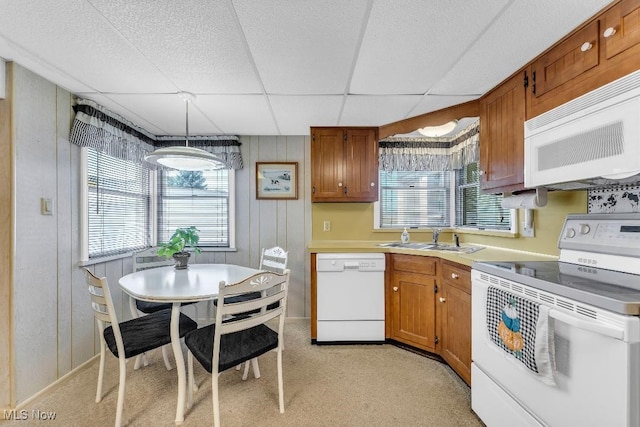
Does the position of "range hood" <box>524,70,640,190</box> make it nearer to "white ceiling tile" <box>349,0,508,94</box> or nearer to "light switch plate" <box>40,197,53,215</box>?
"white ceiling tile" <box>349,0,508,94</box>

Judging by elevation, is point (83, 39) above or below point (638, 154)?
above

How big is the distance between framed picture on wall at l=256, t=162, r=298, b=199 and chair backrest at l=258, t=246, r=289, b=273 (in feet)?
2.48

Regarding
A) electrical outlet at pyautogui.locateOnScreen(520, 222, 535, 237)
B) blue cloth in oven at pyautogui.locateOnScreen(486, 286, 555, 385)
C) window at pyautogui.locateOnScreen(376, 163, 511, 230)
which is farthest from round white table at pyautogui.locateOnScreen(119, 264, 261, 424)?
electrical outlet at pyautogui.locateOnScreen(520, 222, 535, 237)

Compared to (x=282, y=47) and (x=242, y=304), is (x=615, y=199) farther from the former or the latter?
(x=242, y=304)

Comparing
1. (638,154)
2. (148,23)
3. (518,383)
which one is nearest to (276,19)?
(148,23)

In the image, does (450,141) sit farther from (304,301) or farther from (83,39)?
(83,39)

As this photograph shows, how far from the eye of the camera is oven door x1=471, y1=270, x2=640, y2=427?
2.97 ft

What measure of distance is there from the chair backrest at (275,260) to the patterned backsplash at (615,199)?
2234 mm

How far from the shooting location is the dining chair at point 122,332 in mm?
1569

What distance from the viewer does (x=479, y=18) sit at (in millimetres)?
1333

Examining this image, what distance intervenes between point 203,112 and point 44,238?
1530 millimetres

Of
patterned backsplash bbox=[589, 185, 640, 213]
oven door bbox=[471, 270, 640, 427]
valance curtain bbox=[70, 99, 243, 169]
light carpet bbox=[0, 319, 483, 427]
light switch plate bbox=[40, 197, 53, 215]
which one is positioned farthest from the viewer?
valance curtain bbox=[70, 99, 243, 169]

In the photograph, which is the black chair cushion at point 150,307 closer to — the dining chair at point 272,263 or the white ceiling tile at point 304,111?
the dining chair at point 272,263

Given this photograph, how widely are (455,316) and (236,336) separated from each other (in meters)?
1.60
